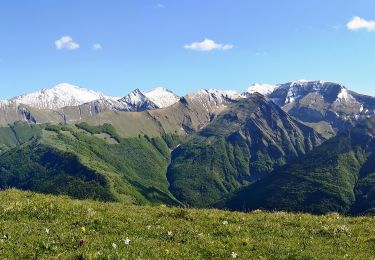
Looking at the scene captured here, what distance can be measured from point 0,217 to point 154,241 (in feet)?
28.2

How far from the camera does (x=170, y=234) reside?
1998cm

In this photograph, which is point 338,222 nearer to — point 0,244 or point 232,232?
point 232,232

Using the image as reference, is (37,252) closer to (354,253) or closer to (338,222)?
(354,253)

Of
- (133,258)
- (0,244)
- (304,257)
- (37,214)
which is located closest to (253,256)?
(304,257)

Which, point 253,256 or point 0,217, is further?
point 0,217

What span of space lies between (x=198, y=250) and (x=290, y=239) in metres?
5.10

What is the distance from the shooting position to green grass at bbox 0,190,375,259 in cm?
1641

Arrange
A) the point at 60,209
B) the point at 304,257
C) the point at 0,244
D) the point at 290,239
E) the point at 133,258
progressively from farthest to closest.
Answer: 1. the point at 60,209
2. the point at 290,239
3. the point at 304,257
4. the point at 0,244
5. the point at 133,258

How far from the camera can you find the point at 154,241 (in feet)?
61.0

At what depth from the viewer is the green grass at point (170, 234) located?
646 inches

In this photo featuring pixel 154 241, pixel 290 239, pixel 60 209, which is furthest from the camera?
pixel 60 209

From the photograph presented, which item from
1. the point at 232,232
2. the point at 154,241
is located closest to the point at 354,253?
the point at 232,232

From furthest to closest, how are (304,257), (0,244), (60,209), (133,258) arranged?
(60,209)
(304,257)
(0,244)
(133,258)

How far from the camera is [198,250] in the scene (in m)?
17.8
